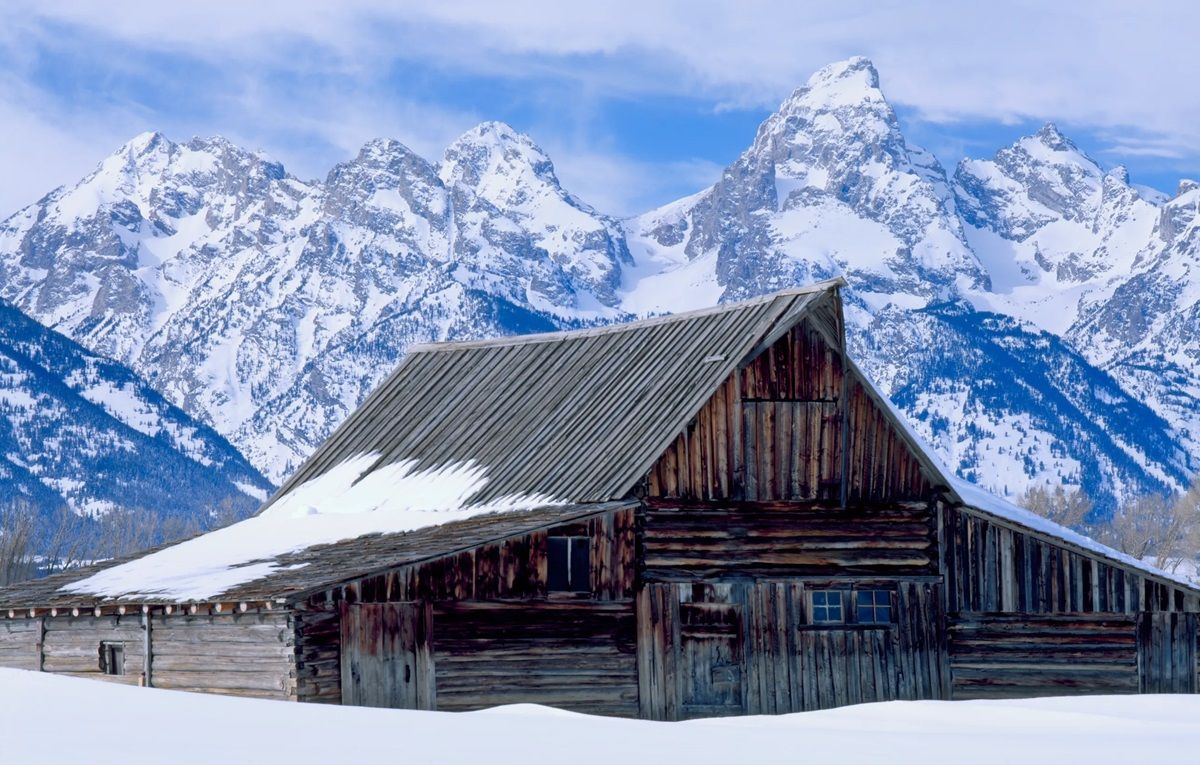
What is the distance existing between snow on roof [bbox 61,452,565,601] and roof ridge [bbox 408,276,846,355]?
3.28 metres

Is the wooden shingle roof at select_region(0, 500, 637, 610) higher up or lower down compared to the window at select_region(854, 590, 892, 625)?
higher up

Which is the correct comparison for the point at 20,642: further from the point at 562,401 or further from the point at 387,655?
the point at 562,401

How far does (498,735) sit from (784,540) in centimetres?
1306

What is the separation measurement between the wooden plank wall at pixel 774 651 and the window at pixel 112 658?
895 cm

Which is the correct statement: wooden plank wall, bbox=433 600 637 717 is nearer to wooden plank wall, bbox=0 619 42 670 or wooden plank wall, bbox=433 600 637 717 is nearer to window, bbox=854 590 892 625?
window, bbox=854 590 892 625

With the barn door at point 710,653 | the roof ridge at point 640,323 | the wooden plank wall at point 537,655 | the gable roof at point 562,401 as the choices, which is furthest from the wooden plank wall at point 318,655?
the roof ridge at point 640,323

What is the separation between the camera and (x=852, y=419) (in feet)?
117

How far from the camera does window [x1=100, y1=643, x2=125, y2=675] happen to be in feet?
117

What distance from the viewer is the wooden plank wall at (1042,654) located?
36344mm

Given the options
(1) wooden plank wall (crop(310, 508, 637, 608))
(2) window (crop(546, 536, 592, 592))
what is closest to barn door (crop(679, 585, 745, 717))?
(1) wooden plank wall (crop(310, 508, 637, 608))

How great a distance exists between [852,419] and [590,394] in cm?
501

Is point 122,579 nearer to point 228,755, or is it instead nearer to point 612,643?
point 612,643

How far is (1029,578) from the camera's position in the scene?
36781mm

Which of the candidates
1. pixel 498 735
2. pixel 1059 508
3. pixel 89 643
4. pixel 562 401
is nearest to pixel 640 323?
pixel 562 401
